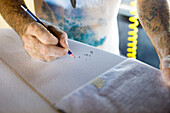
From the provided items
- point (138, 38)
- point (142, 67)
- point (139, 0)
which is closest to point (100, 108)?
point (142, 67)

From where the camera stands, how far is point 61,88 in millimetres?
412

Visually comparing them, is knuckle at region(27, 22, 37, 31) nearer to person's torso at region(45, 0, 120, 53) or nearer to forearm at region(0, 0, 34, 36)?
forearm at region(0, 0, 34, 36)

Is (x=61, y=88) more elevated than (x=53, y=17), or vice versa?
(x=53, y=17)

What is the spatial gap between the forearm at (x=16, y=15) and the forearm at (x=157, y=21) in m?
0.57

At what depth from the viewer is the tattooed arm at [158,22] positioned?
1.93 feet

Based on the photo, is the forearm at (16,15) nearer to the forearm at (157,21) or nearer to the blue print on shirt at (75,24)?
the blue print on shirt at (75,24)

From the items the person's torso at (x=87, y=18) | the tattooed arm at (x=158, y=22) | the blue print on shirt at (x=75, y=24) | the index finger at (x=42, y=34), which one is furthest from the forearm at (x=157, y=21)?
the index finger at (x=42, y=34)

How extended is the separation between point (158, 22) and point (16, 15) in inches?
27.0

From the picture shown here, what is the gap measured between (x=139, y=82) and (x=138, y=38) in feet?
5.36

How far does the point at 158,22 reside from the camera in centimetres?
68

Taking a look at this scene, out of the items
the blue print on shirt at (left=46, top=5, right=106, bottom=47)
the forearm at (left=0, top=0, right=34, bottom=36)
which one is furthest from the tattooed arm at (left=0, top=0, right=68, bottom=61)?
the blue print on shirt at (left=46, top=5, right=106, bottom=47)

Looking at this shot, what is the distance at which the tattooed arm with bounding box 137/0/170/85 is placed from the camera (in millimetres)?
588

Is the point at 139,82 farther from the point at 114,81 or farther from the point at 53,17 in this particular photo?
the point at 53,17

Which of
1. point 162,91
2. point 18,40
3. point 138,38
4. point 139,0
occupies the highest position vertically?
point 139,0
